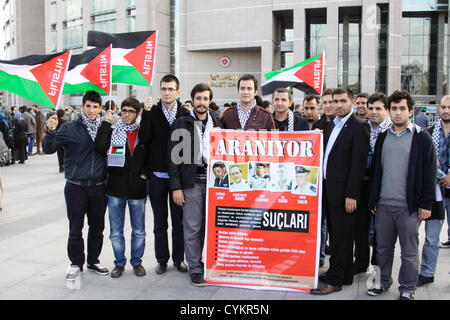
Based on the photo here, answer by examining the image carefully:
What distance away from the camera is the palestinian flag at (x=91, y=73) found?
5.51 meters

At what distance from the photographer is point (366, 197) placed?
5.03 m

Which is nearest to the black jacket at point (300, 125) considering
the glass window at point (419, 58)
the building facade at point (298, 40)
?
the building facade at point (298, 40)

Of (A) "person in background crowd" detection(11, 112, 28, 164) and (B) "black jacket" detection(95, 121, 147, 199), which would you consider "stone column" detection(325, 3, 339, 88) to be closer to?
(A) "person in background crowd" detection(11, 112, 28, 164)

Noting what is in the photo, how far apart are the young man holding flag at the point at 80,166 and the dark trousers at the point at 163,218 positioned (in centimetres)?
60

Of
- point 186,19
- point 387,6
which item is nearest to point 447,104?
point 387,6

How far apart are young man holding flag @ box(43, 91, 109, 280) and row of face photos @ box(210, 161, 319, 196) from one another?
1.36 meters

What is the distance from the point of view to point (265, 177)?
4.79 m

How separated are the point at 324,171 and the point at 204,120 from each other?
145 centimetres

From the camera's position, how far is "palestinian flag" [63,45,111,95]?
217 inches

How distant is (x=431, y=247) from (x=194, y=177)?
2.82 metres

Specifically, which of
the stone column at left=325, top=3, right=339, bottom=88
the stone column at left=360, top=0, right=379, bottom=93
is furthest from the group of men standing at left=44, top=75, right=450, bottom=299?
the stone column at left=360, top=0, right=379, bottom=93

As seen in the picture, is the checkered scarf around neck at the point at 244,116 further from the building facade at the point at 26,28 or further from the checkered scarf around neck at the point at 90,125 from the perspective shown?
the building facade at the point at 26,28

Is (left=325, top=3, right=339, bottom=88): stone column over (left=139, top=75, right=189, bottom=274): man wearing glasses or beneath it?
over

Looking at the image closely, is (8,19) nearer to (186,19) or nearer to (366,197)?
(186,19)
